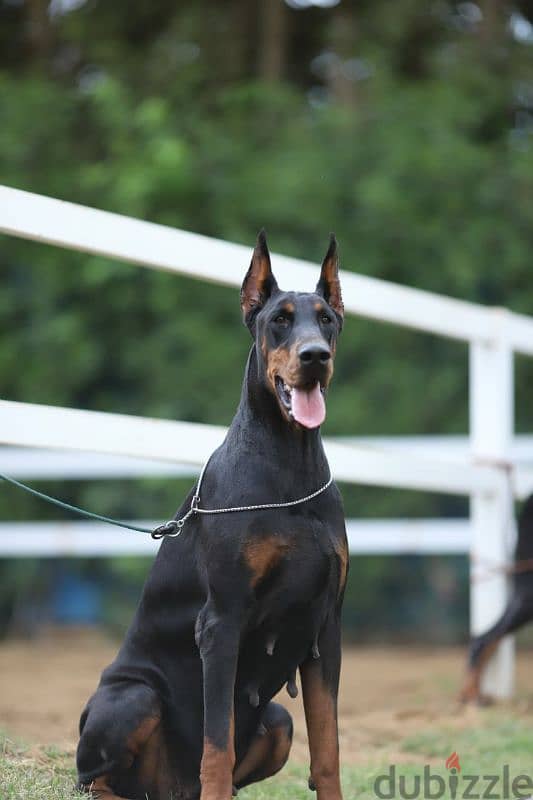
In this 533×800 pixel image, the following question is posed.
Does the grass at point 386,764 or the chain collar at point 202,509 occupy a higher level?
the chain collar at point 202,509

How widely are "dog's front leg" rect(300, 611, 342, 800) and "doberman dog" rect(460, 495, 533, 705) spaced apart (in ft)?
8.94

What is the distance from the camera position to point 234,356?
28.5 feet

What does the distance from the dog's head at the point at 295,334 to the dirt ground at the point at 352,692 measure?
186 centimetres

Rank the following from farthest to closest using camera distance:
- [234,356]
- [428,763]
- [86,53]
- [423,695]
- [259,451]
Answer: [86,53], [234,356], [423,695], [428,763], [259,451]

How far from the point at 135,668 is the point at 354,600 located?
525 cm

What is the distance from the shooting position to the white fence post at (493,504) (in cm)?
623

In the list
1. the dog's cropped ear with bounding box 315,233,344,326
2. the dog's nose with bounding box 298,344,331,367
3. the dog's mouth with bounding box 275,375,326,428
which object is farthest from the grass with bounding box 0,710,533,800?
the dog's cropped ear with bounding box 315,233,344,326

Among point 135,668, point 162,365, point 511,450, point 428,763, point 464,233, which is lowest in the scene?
point 428,763

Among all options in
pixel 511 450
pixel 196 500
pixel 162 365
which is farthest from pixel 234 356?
pixel 196 500

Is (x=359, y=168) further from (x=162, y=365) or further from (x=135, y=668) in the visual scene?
(x=135, y=668)
